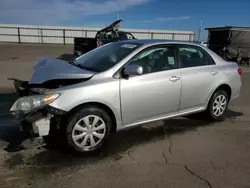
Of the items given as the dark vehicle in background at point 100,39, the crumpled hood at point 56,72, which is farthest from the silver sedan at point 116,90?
the dark vehicle in background at point 100,39

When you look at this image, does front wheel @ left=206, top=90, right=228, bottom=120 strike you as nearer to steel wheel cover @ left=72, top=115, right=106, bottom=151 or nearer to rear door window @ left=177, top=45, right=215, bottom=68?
rear door window @ left=177, top=45, right=215, bottom=68

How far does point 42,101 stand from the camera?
3.18 m

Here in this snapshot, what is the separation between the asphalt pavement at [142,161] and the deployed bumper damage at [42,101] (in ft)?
1.00

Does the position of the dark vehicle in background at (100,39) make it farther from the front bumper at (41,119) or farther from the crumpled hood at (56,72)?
the front bumper at (41,119)

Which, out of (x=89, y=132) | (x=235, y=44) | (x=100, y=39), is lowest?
(x=89, y=132)

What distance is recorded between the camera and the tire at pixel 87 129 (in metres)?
3.39

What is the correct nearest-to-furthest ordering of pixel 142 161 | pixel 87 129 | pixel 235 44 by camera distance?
pixel 142 161 < pixel 87 129 < pixel 235 44

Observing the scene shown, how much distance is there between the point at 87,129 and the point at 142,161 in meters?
0.88

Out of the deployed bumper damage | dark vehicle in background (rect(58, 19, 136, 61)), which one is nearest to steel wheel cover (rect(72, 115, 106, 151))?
Result: the deployed bumper damage

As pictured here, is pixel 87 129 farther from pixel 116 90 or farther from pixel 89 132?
pixel 116 90

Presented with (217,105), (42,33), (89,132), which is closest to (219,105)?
(217,105)

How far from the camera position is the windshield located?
3869mm

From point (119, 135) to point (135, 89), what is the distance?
1007mm

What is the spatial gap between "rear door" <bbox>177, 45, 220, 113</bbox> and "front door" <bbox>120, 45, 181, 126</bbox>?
170mm
